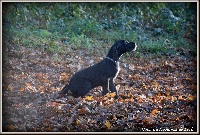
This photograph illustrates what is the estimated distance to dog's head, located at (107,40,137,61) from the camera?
25.9 ft

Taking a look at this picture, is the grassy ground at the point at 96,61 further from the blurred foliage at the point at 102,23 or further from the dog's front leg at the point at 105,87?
the dog's front leg at the point at 105,87

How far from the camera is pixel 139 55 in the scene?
8328 millimetres

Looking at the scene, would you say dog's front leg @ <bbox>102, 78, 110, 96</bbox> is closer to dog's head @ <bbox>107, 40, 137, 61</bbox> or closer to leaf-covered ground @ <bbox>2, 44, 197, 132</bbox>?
leaf-covered ground @ <bbox>2, 44, 197, 132</bbox>

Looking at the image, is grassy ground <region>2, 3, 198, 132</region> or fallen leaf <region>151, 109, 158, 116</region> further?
fallen leaf <region>151, 109, 158, 116</region>

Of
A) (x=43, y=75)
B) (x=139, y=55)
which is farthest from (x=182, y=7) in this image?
(x=43, y=75)

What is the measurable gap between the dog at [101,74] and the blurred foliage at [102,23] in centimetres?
35

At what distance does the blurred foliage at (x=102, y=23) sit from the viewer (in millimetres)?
8016

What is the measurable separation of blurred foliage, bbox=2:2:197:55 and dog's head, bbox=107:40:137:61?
1.00ft

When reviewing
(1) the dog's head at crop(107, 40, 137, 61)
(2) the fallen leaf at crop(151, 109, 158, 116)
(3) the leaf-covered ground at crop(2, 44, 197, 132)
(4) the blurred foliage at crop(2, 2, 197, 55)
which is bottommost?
(2) the fallen leaf at crop(151, 109, 158, 116)

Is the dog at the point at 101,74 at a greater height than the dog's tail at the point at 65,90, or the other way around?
the dog at the point at 101,74

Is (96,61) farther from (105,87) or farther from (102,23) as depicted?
(102,23)

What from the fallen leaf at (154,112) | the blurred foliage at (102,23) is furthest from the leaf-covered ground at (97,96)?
the blurred foliage at (102,23)

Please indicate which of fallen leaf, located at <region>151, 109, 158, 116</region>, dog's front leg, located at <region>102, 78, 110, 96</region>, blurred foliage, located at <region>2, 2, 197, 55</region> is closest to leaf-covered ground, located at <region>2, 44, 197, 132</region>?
fallen leaf, located at <region>151, 109, 158, 116</region>

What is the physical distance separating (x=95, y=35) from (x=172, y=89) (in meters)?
Result: 1.87
